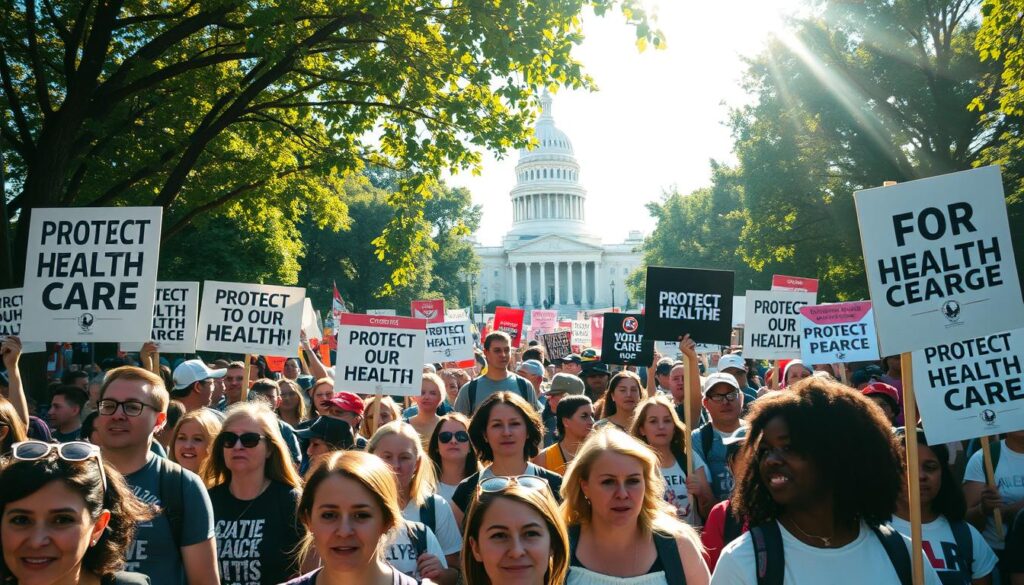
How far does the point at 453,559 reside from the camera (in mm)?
4188

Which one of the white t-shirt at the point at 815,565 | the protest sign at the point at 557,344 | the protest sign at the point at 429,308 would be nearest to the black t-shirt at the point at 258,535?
the white t-shirt at the point at 815,565

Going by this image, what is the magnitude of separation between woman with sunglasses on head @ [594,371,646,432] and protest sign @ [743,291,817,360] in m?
3.56

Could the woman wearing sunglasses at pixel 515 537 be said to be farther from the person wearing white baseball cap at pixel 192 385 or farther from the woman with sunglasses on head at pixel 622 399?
the person wearing white baseball cap at pixel 192 385

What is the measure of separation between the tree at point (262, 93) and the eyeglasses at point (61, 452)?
8377 mm

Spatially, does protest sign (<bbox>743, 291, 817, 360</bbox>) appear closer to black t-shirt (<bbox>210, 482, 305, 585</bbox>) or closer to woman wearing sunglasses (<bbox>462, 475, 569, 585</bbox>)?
black t-shirt (<bbox>210, 482, 305, 585</bbox>)

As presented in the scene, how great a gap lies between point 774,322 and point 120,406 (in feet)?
26.0

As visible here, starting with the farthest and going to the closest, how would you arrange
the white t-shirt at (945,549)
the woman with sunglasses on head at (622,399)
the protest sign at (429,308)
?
the protest sign at (429,308), the woman with sunglasses on head at (622,399), the white t-shirt at (945,549)

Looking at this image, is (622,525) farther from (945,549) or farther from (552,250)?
(552,250)

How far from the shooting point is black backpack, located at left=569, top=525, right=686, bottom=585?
10.3 ft

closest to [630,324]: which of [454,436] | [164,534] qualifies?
[454,436]

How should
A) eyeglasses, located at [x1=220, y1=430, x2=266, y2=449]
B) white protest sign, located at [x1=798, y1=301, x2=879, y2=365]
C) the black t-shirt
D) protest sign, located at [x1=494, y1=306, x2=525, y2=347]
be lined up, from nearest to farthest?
the black t-shirt → eyeglasses, located at [x1=220, y1=430, x2=266, y2=449] → white protest sign, located at [x1=798, y1=301, x2=879, y2=365] → protest sign, located at [x1=494, y1=306, x2=525, y2=347]

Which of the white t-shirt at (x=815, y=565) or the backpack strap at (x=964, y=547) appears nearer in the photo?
the white t-shirt at (x=815, y=565)

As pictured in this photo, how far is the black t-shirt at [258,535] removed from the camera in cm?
388

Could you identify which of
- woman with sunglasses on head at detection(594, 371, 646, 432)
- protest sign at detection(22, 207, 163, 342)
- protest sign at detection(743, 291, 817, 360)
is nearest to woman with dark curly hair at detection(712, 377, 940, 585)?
woman with sunglasses on head at detection(594, 371, 646, 432)
